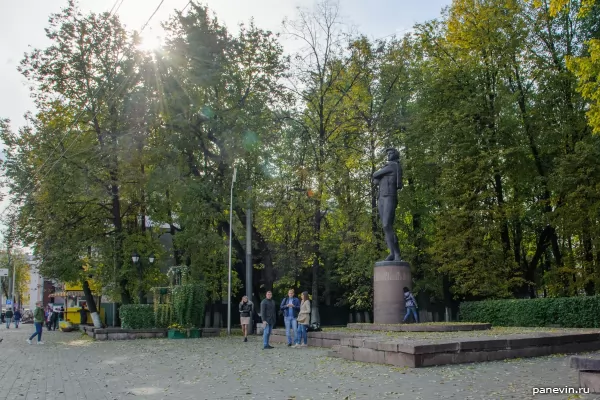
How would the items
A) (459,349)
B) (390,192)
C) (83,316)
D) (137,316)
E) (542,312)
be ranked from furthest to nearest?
(83,316) → (137,316) → (542,312) → (390,192) → (459,349)

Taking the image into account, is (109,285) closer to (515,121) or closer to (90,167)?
(90,167)

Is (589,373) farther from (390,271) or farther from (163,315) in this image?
(163,315)

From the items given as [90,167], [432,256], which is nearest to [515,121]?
[432,256]

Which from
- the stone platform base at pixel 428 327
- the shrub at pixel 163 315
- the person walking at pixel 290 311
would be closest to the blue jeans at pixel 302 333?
the person walking at pixel 290 311

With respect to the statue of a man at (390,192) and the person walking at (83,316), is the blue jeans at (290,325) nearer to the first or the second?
the statue of a man at (390,192)

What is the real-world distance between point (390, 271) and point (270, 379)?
8625 mm

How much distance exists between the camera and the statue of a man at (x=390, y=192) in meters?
19.5

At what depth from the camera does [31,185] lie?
28375mm

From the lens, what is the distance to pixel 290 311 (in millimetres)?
18234

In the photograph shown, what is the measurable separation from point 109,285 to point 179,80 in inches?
440

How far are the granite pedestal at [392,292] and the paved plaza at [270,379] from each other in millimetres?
3569

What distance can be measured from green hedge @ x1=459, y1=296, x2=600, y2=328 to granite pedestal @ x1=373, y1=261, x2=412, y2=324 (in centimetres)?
887

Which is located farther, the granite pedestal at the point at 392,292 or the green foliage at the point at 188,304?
the green foliage at the point at 188,304

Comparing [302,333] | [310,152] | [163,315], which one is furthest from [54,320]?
[302,333]
